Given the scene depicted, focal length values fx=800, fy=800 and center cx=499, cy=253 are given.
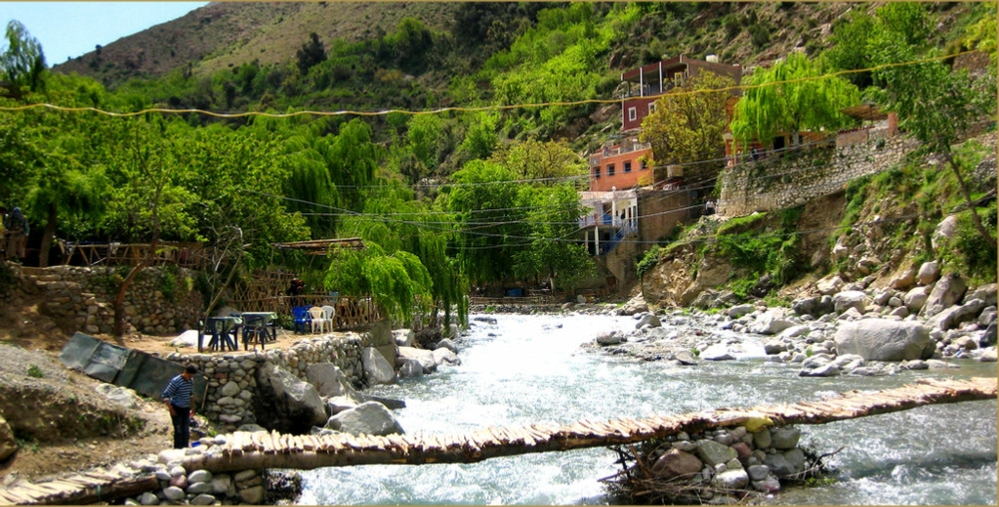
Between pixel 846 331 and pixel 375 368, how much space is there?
37.6ft

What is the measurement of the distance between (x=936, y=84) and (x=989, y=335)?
6596 mm

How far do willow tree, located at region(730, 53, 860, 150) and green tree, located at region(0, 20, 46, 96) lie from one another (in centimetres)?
2746

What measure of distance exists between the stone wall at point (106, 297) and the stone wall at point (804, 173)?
2521 centimetres

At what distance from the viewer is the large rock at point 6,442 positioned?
9172 mm

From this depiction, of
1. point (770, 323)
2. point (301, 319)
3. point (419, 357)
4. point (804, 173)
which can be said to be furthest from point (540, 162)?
point (301, 319)

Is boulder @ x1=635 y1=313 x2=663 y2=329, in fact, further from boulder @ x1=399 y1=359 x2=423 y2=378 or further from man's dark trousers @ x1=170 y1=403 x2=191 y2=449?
man's dark trousers @ x1=170 y1=403 x2=191 y2=449

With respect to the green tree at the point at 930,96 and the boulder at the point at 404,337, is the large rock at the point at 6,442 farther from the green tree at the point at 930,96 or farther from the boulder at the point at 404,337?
the green tree at the point at 930,96

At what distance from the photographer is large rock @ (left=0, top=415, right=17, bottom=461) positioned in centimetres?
917

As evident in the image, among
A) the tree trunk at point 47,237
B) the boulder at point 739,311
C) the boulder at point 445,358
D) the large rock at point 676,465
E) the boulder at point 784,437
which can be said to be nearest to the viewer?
the large rock at point 676,465

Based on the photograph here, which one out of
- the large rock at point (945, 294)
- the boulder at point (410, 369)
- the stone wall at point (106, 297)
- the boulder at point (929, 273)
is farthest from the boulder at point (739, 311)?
the stone wall at point (106, 297)

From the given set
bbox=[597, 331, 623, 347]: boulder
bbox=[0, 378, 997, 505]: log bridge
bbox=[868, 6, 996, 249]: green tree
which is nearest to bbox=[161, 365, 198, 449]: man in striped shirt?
bbox=[0, 378, 997, 505]: log bridge

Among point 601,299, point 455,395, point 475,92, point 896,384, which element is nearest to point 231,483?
point 455,395

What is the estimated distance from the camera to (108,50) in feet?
505

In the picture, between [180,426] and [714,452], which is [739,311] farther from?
[180,426]
